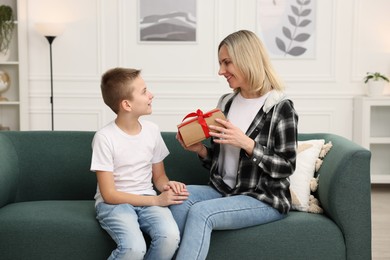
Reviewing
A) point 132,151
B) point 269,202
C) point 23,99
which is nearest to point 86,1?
point 23,99

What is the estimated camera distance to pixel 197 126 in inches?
102

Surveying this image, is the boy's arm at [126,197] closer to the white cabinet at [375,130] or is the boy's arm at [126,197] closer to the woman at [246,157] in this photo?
the woman at [246,157]

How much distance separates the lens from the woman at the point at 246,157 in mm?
2471

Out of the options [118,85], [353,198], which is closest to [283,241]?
[353,198]

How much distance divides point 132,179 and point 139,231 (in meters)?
0.28

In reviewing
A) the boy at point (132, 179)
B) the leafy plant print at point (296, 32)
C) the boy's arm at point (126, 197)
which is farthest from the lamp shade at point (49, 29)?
the boy's arm at point (126, 197)

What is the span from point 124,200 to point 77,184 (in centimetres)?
59

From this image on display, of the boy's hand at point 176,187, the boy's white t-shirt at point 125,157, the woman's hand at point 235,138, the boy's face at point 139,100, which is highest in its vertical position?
the boy's face at point 139,100

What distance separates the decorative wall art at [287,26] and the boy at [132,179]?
3.00 metres

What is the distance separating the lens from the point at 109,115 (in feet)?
18.4

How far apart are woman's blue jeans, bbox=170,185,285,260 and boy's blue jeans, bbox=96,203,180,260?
0.06 m

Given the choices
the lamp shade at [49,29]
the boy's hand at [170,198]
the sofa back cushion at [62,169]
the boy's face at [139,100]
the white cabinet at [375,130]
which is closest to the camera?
the boy's hand at [170,198]

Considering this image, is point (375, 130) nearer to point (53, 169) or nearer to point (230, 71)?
point (230, 71)

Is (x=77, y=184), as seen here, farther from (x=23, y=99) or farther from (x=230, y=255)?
(x=23, y=99)
